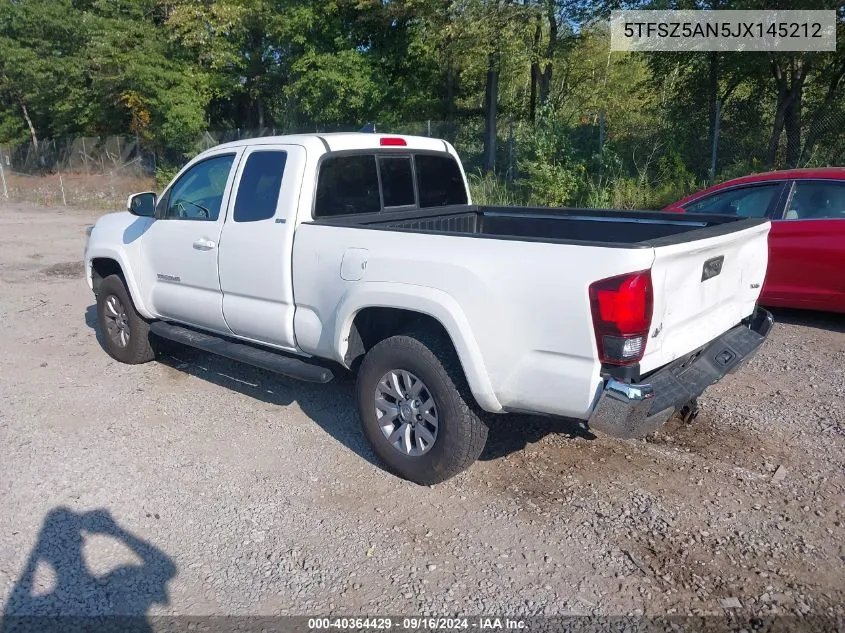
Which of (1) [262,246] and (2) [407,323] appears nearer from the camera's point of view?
(2) [407,323]

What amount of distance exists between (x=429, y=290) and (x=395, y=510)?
1.22 meters

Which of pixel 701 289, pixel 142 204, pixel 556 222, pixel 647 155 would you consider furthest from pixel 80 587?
pixel 647 155

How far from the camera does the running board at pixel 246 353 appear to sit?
14.4 feet

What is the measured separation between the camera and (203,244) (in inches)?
197

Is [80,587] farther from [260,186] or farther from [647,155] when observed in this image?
[647,155]

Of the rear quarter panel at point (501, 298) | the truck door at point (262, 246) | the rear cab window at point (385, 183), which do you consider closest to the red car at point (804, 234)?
the rear cab window at point (385, 183)

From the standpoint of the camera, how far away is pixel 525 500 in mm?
3783

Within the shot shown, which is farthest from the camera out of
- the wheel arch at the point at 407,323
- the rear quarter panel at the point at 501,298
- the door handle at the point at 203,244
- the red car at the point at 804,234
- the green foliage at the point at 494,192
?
the green foliage at the point at 494,192

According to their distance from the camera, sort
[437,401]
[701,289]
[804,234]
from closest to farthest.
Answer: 1. [701,289]
2. [437,401]
3. [804,234]

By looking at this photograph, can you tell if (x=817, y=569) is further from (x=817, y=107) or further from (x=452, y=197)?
Result: (x=817, y=107)

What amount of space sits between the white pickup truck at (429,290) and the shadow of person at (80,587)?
1.40 m

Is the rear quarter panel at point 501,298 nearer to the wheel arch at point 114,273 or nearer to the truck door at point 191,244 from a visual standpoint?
the truck door at point 191,244

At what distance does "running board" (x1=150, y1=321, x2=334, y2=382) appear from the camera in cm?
438

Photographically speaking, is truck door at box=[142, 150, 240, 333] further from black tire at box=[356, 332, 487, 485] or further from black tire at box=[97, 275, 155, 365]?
black tire at box=[356, 332, 487, 485]
